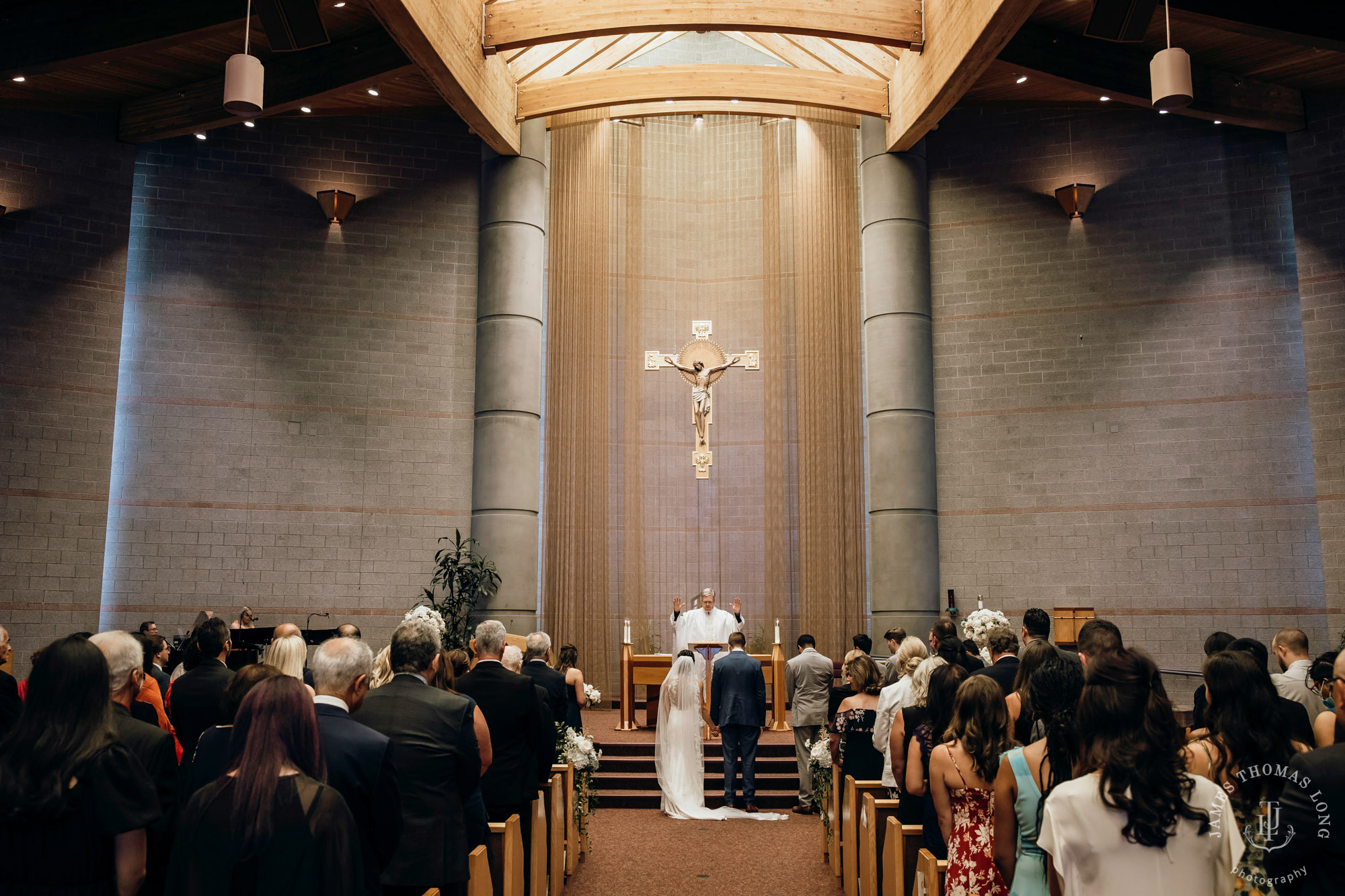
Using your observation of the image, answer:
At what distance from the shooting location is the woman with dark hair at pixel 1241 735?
278cm

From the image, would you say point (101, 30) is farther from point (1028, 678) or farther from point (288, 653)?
point (1028, 678)

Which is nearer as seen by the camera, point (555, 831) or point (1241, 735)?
point (1241, 735)

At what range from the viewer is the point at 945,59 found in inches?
420

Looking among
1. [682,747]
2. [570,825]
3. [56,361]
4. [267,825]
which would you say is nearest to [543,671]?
[570,825]

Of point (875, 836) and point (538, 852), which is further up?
point (875, 836)

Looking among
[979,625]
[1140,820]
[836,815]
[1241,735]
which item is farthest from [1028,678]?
[979,625]

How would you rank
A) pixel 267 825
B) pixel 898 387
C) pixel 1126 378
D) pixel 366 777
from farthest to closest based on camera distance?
pixel 898 387 → pixel 1126 378 → pixel 366 777 → pixel 267 825

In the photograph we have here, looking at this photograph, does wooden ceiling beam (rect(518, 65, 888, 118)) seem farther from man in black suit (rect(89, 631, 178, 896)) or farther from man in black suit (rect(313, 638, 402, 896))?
man in black suit (rect(313, 638, 402, 896))

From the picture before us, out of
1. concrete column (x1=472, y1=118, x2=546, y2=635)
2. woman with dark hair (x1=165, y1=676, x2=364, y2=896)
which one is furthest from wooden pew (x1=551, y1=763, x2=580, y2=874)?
concrete column (x1=472, y1=118, x2=546, y2=635)

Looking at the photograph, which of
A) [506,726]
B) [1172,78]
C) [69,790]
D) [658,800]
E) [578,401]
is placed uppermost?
[1172,78]

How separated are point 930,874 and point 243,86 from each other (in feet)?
21.8

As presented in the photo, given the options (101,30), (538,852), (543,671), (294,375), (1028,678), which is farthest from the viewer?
(294,375)

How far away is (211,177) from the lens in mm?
12508

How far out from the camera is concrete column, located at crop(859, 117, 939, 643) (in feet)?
40.7
